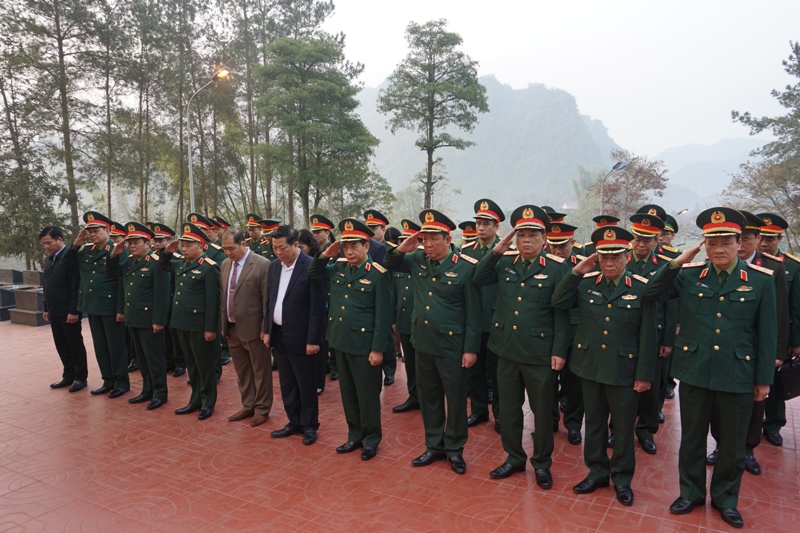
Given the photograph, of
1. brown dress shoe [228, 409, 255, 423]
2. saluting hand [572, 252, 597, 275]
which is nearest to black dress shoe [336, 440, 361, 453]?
brown dress shoe [228, 409, 255, 423]

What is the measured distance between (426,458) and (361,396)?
721mm

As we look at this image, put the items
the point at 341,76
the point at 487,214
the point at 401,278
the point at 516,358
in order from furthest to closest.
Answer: the point at 341,76
the point at 401,278
the point at 487,214
the point at 516,358

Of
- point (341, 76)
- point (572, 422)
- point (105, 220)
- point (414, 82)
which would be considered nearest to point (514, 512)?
point (572, 422)

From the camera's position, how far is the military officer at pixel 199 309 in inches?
197

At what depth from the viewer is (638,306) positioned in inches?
130

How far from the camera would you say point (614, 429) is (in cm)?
340

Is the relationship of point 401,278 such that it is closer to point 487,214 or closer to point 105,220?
point 487,214

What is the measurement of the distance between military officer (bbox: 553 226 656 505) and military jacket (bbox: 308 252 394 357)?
4.49 feet

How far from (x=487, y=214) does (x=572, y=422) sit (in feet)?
6.72

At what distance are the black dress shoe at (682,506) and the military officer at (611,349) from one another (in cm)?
25

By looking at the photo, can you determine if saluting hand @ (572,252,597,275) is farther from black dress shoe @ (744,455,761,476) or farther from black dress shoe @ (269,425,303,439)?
black dress shoe @ (269,425,303,439)

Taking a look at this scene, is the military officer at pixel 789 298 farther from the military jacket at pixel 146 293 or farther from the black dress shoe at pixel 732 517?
the military jacket at pixel 146 293

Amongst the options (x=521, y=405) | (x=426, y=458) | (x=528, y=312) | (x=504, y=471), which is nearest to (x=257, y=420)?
(x=426, y=458)

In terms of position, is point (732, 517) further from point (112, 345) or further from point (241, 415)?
point (112, 345)
